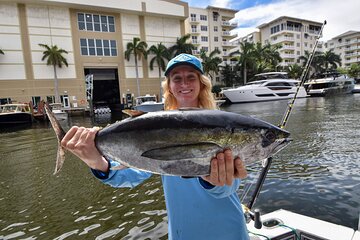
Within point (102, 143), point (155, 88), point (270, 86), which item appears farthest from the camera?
point (155, 88)

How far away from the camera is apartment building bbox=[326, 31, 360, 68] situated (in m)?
101

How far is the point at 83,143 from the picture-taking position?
69.3 inches

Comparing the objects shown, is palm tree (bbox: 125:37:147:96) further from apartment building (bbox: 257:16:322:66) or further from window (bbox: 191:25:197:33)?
apartment building (bbox: 257:16:322:66)

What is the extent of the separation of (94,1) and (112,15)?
4089 millimetres

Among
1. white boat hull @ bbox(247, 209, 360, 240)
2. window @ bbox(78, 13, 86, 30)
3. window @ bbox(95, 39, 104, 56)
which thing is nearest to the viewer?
white boat hull @ bbox(247, 209, 360, 240)

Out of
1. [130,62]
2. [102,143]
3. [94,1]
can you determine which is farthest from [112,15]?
[102,143]

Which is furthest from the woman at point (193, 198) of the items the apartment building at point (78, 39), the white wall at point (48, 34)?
the white wall at point (48, 34)

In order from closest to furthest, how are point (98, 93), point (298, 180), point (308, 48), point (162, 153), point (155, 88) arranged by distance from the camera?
1. point (162, 153)
2. point (298, 180)
3. point (155, 88)
4. point (98, 93)
5. point (308, 48)

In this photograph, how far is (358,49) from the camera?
101 m

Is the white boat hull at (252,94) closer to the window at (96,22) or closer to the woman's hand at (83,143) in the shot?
the window at (96,22)

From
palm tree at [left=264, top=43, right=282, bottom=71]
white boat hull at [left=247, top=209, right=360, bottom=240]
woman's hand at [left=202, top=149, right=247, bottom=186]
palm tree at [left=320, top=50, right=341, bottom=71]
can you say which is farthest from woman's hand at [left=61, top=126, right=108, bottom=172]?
palm tree at [left=320, top=50, right=341, bottom=71]

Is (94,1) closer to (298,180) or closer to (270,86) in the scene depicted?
(270,86)

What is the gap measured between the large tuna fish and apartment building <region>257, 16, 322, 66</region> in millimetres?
88499

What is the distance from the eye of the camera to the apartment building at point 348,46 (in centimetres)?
10075
